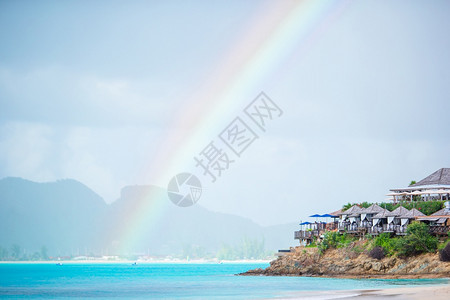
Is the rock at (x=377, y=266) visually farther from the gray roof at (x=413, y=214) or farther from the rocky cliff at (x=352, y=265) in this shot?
the gray roof at (x=413, y=214)

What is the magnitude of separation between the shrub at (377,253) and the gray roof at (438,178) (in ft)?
71.8

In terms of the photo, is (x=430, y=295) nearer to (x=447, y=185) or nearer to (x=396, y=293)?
(x=396, y=293)

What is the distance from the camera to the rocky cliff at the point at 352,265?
74.2m

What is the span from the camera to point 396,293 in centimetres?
5056

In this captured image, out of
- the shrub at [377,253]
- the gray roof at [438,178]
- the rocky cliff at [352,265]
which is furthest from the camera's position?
the gray roof at [438,178]

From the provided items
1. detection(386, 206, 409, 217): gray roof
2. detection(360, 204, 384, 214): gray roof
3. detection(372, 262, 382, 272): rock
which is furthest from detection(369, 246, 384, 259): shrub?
detection(360, 204, 384, 214): gray roof

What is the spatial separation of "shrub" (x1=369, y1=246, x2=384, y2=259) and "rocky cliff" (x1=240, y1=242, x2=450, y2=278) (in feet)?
2.00

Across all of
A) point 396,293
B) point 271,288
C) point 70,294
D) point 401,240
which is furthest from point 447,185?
point 70,294

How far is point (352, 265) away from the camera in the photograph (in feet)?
272

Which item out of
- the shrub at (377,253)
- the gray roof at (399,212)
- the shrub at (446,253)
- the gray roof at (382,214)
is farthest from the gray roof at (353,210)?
the shrub at (446,253)

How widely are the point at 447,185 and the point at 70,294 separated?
57659 mm

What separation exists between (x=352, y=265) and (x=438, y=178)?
86.2 feet

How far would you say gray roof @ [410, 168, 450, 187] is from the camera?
98.4m

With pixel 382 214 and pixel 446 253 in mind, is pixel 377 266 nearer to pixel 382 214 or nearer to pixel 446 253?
pixel 446 253
